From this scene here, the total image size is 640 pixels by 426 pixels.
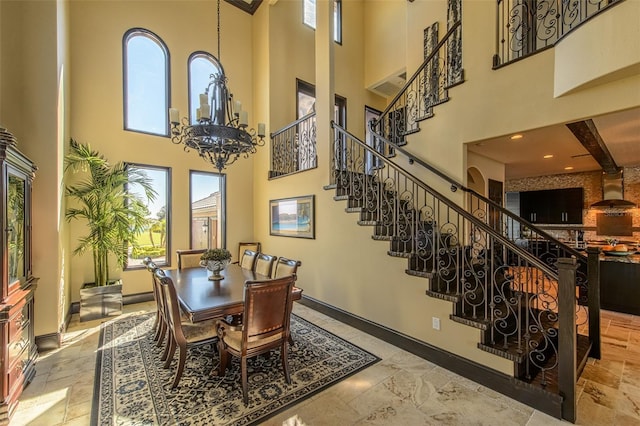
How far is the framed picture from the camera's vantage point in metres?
4.91

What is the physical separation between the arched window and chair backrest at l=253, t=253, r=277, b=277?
3764 mm

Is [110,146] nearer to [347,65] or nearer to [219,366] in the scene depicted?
[219,366]

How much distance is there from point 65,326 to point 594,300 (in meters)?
6.63

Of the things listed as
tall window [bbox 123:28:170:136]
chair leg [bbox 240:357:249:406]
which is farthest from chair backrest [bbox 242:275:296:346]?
tall window [bbox 123:28:170:136]

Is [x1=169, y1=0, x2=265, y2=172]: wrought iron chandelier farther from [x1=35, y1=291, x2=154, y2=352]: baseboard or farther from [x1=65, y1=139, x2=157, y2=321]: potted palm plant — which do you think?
[x1=35, y1=291, x2=154, y2=352]: baseboard

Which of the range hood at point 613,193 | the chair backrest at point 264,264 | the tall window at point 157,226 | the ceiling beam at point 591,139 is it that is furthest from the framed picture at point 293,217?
the range hood at point 613,193

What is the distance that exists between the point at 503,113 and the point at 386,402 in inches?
136

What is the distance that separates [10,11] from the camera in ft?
10.4

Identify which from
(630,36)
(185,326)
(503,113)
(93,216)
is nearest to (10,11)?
(93,216)

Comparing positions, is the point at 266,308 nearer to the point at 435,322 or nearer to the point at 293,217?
the point at 435,322

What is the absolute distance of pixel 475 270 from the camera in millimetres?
3705

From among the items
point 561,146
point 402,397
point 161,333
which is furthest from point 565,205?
point 161,333

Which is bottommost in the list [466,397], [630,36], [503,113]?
[466,397]

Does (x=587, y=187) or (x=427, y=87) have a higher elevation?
(x=427, y=87)
